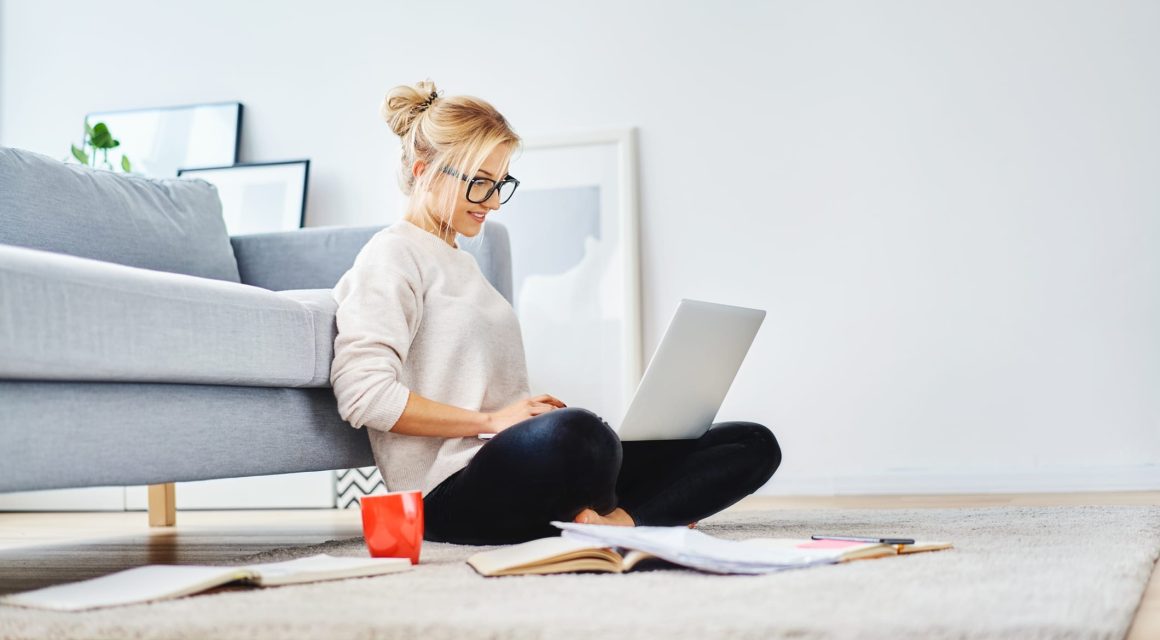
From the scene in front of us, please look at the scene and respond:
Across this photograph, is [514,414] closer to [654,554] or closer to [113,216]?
[654,554]

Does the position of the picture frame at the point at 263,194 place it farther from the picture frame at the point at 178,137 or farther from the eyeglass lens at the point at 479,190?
the eyeglass lens at the point at 479,190

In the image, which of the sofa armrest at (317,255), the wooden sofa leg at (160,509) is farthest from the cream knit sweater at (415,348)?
the wooden sofa leg at (160,509)

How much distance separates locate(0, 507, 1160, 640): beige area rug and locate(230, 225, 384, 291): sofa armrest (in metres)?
1.13

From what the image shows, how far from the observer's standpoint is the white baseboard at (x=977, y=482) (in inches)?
119

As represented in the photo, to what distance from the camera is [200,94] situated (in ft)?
12.7

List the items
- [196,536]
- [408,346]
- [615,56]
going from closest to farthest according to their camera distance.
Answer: [408,346] → [196,536] → [615,56]

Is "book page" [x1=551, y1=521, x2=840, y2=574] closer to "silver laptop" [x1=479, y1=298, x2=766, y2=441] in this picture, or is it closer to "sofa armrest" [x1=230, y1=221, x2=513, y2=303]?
"silver laptop" [x1=479, y1=298, x2=766, y2=441]

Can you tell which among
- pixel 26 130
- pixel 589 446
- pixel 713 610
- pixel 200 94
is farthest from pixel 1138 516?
pixel 26 130

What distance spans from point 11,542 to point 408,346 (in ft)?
4.29

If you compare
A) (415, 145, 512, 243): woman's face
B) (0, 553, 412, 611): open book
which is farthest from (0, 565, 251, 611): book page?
(415, 145, 512, 243): woman's face

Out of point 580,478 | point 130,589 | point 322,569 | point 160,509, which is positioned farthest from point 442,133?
point 160,509

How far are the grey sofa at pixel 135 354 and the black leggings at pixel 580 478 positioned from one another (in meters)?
0.27

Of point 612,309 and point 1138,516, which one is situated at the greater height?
point 612,309

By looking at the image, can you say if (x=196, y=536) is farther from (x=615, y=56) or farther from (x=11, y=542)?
(x=615, y=56)
